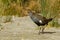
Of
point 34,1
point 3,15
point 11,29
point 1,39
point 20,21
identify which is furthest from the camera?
point 34,1

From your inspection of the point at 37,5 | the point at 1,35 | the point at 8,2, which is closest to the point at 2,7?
the point at 8,2

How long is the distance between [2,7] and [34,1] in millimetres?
1808

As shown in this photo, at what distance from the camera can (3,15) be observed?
15688 millimetres

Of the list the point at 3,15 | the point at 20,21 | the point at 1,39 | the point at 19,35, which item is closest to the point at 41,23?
the point at 19,35

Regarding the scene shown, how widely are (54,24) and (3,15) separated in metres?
3.69

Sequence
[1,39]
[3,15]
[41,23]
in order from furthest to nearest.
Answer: [3,15], [41,23], [1,39]

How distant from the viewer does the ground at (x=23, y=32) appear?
10.7 meters

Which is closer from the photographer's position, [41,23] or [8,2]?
[41,23]

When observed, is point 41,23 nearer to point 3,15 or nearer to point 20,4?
point 3,15

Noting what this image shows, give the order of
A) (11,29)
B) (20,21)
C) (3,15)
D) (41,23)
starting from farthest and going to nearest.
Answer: (3,15)
(20,21)
(11,29)
(41,23)

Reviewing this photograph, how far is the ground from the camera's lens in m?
10.7

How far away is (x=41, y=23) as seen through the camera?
36.6ft

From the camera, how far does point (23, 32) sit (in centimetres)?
1166

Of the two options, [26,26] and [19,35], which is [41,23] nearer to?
[19,35]
